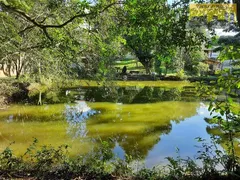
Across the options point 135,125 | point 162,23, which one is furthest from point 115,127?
point 162,23

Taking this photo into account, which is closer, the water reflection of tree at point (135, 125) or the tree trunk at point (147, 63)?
the water reflection of tree at point (135, 125)

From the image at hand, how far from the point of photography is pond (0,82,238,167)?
6.93m

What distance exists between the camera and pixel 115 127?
8945 millimetres

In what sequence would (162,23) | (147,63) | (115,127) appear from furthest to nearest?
(147,63) < (115,127) < (162,23)

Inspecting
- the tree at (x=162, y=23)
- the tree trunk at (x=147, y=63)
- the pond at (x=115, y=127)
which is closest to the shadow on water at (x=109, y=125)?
the pond at (x=115, y=127)

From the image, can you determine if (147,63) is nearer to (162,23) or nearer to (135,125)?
(135,125)

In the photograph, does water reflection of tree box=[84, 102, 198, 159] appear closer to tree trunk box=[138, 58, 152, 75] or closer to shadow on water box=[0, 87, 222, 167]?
shadow on water box=[0, 87, 222, 167]

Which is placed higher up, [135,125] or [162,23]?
[162,23]

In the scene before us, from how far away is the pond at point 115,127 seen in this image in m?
6.93

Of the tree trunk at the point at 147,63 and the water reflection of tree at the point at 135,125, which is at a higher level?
the tree trunk at the point at 147,63

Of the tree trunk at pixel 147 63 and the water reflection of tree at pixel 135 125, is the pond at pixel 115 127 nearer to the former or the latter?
the water reflection of tree at pixel 135 125

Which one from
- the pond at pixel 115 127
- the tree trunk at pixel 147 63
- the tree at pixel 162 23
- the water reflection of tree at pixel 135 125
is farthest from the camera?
the tree trunk at pixel 147 63

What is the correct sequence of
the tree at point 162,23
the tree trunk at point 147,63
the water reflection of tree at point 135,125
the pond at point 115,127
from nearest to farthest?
the tree at point 162,23 < the pond at point 115,127 < the water reflection of tree at point 135,125 < the tree trunk at point 147,63

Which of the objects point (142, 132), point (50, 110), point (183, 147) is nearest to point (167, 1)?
point (183, 147)
